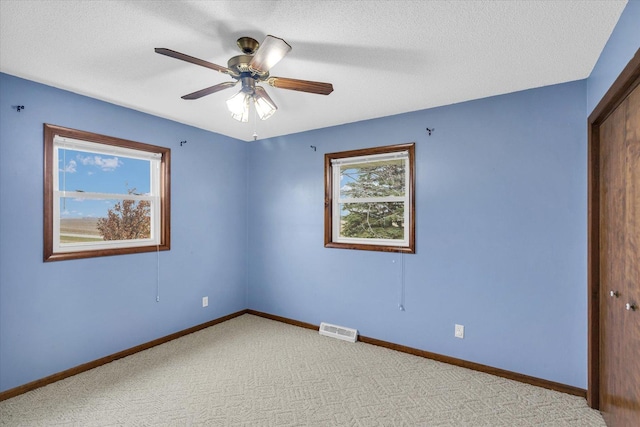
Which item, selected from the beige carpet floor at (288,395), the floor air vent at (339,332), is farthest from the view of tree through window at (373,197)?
the beige carpet floor at (288,395)

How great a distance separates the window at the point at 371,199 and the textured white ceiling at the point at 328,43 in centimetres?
76

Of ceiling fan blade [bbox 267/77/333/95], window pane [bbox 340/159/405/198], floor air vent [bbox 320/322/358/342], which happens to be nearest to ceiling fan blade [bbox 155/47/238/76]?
ceiling fan blade [bbox 267/77/333/95]

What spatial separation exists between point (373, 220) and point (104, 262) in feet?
8.75

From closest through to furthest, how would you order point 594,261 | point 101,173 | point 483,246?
point 594,261 → point 483,246 → point 101,173

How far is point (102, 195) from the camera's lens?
2990 mm

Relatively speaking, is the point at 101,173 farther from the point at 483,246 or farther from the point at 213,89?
the point at 483,246

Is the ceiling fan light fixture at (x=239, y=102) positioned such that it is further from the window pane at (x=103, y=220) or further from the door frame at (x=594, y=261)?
the door frame at (x=594, y=261)

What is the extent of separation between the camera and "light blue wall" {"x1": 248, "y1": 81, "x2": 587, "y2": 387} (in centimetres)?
245

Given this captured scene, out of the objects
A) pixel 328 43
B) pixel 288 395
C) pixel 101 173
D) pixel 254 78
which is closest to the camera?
pixel 328 43

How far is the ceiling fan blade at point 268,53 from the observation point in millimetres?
1547

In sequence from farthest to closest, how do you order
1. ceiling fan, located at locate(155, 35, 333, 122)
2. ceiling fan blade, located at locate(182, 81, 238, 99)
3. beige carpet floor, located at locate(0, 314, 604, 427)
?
beige carpet floor, located at locate(0, 314, 604, 427) < ceiling fan blade, located at locate(182, 81, 238, 99) < ceiling fan, located at locate(155, 35, 333, 122)

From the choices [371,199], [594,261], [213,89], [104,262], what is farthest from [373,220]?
[104,262]

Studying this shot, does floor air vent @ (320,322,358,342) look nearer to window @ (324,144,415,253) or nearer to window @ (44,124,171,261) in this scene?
window @ (324,144,415,253)

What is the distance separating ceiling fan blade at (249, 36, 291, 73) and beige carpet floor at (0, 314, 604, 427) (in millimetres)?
2224
